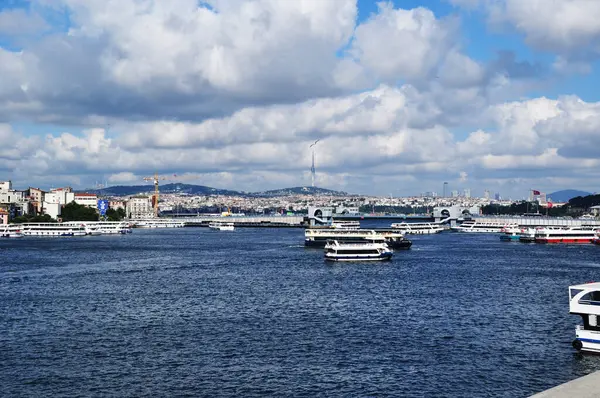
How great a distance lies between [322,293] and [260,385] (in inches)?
Result: 918

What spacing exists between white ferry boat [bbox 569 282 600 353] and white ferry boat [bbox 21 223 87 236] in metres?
130

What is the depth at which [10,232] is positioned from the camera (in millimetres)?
141000

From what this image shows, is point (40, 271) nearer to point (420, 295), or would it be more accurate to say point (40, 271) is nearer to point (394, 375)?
point (420, 295)

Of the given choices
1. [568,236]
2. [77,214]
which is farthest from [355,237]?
[77,214]

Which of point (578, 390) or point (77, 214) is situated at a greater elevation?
point (77, 214)

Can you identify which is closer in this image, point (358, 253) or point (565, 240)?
point (358, 253)

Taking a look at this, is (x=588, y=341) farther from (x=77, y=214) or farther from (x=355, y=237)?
(x=77, y=214)

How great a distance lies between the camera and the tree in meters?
184

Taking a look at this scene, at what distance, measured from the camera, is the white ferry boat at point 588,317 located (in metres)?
28.5

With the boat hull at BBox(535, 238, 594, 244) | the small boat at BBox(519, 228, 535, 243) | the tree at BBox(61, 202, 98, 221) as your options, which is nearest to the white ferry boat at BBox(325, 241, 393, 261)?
the boat hull at BBox(535, 238, 594, 244)

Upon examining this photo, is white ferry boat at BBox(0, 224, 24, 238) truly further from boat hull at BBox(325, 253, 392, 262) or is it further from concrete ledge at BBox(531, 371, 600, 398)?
concrete ledge at BBox(531, 371, 600, 398)

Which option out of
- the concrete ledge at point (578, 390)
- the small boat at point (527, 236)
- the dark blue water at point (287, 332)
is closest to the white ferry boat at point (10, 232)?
the dark blue water at point (287, 332)

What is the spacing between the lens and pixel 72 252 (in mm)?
89062

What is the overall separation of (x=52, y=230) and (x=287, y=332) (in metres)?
123
